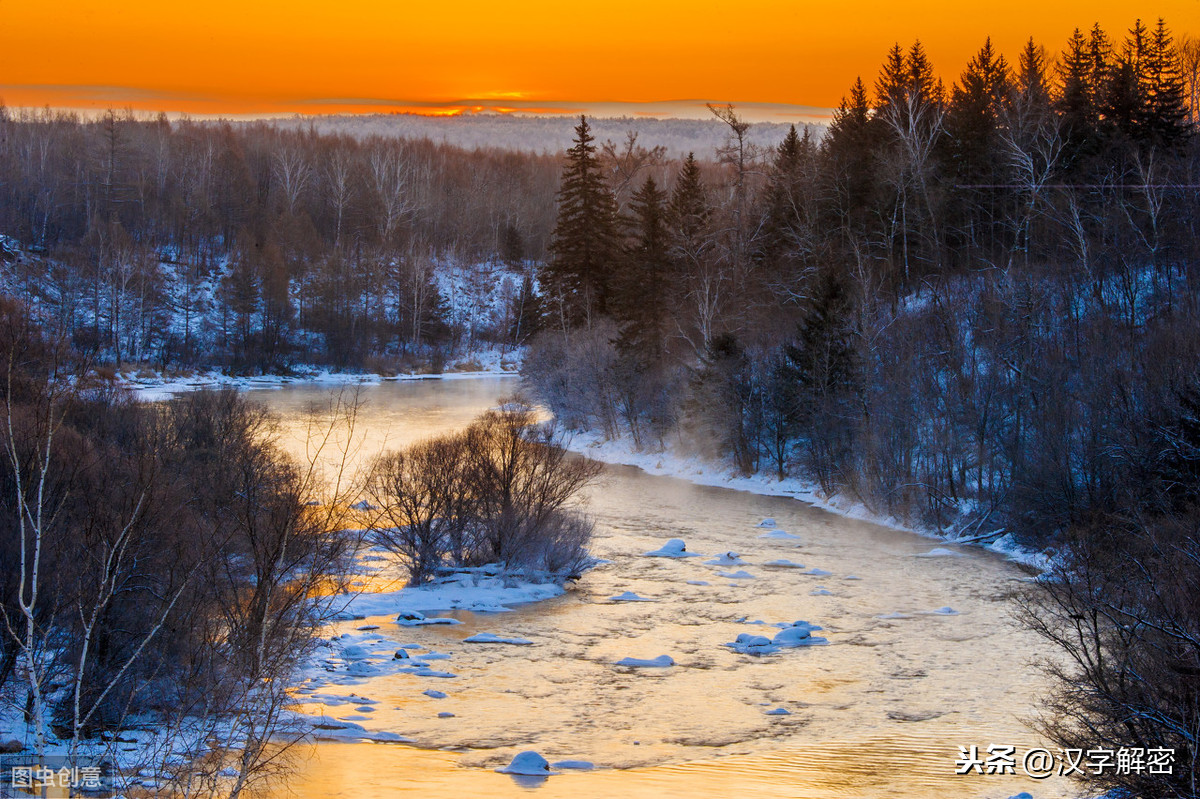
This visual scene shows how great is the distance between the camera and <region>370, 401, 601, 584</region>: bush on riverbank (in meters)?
22.2

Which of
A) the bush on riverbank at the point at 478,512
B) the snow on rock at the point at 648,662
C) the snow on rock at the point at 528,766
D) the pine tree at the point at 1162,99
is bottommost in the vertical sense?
Answer: the snow on rock at the point at 648,662

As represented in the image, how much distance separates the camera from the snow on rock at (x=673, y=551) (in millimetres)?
25094

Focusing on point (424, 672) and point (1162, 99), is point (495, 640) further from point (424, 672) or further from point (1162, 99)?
point (1162, 99)

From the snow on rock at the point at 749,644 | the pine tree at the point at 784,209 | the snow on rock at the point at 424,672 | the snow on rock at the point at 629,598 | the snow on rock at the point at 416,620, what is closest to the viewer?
the snow on rock at the point at 424,672

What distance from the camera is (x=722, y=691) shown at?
15.3 m

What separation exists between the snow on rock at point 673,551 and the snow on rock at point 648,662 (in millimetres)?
8388

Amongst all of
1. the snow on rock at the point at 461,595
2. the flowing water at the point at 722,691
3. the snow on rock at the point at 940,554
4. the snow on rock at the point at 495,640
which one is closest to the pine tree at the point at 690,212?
the snow on rock at the point at 940,554

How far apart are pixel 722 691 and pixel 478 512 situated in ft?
29.9

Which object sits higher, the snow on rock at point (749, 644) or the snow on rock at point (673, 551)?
the snow on rock at point (749, 644)

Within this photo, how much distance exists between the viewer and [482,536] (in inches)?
899

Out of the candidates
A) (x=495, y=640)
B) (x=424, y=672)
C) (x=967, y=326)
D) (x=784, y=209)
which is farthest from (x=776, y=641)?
(x=784, y=209)

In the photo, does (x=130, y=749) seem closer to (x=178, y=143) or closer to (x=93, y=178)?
(x=93, y=178)

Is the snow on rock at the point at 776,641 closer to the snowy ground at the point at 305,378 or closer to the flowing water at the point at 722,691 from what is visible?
the flowing water at the point at 722,691

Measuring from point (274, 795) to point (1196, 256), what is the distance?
123 ft
